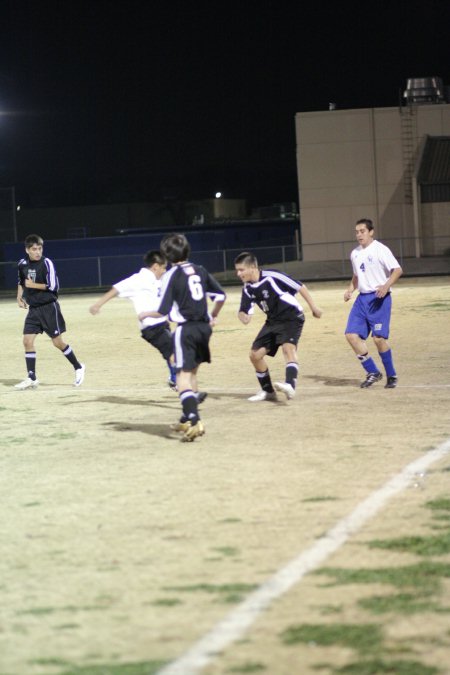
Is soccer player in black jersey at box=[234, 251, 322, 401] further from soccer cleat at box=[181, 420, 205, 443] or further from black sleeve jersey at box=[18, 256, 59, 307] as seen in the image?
black sleeve jersey at box=[18, 256, 59, 307]

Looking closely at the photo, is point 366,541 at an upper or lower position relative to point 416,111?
lower

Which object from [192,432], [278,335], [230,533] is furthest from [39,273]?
[230,533]

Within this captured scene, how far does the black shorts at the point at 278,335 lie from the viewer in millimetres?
12375

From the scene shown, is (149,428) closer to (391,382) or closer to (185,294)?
(185,294)

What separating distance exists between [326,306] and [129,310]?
5469 mm

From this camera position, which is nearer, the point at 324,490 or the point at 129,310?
the point at 324,490

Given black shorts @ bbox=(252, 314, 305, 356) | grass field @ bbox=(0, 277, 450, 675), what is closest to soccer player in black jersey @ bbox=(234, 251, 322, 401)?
black shorts @ bbox=(252, 314, 305, 356)

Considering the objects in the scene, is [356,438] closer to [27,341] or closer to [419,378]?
[419,378]

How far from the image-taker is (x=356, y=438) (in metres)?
9.74

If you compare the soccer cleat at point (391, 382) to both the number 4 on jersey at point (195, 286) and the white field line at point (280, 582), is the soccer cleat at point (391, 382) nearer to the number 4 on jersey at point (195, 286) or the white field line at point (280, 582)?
the number 4 on jersey at point (195, 286)

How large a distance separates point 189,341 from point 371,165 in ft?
133

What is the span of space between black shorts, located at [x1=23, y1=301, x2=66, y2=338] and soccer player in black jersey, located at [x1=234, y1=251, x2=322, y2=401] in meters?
3.42

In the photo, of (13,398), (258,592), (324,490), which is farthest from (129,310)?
(258,592)

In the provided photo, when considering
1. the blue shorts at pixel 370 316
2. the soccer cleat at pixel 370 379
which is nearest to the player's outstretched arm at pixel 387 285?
the blue shorts at pixel 370 316
